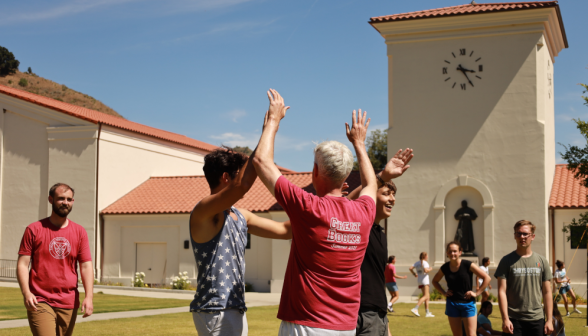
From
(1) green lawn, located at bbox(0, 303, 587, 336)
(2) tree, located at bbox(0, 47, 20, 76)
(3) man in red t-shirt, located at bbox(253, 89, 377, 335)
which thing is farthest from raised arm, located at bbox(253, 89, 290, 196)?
(2) tree, located at bbox(0, 47, 20, 76)

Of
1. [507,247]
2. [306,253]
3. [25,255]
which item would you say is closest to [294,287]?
[306,253]

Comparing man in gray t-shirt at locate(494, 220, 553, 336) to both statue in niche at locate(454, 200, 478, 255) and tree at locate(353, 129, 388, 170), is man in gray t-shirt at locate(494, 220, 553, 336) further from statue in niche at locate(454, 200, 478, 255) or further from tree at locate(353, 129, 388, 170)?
tree at locate(353, 129, 388, 170)

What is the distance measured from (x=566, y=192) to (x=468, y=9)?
876cm

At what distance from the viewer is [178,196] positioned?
32000 millimetres

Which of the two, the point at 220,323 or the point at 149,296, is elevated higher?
the point at 220,323

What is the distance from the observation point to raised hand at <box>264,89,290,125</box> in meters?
3.90

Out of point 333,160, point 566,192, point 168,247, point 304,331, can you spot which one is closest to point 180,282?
point 168,247

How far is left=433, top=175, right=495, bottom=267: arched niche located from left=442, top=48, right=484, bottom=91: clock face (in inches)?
150

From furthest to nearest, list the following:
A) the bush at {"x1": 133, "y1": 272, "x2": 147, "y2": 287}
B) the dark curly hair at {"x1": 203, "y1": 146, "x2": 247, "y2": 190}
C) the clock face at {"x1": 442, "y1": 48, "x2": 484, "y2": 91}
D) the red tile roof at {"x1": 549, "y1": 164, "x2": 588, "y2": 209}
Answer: the bush at {"x1": 133, "y1": 272, "x2": 147, "y2": 287}, the clock face at {"x1": 442, "y1": 48, "x2": 484, "y2": 91}, the red tile roof at {"x1": 549, "y1": 164, "x2": 588, "y2": 209}, the dark curly hair at {"x1": 203, "y1": 146, "x2": 247, "y2": 190}

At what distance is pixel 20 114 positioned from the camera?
3275cm

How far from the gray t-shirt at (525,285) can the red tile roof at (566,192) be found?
1802 centimetres

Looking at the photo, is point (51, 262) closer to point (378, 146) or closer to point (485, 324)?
point (485, 324)

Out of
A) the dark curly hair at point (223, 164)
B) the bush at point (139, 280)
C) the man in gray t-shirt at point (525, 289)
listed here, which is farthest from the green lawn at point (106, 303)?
the dark curly hair at point (223, 164)

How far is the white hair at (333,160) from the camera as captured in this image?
3723mm
